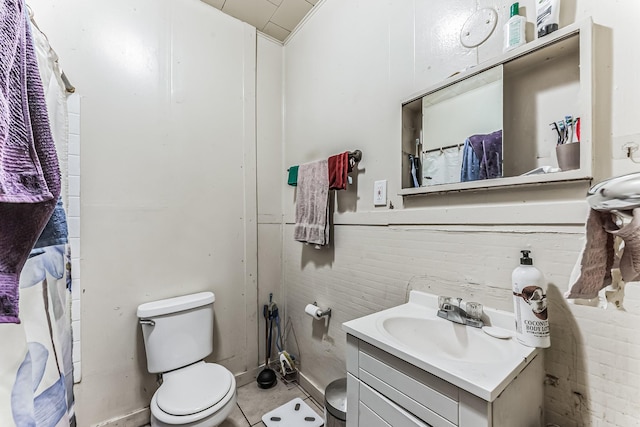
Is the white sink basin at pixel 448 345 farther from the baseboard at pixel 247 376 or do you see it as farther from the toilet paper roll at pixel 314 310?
the baseboard at pixel 247 376

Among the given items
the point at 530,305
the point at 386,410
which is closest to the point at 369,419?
the point at 386,410

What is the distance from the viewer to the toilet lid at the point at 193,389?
3.86 feet

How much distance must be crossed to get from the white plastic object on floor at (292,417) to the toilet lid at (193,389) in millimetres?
433

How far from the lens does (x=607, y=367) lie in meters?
0.73

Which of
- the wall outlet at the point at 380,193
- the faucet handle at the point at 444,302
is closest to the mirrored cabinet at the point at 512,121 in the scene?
the wall outlet at the point at 380,193

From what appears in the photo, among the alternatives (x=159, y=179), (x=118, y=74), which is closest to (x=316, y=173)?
(x=159, y=179)

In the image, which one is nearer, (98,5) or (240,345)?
(98,5)

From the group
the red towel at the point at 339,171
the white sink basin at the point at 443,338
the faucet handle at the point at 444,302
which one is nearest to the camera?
the white sink basin at the point at 443,338

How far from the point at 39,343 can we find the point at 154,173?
1150 millimetres

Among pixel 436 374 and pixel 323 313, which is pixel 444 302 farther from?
pixel 323 313

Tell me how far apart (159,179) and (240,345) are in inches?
48.5

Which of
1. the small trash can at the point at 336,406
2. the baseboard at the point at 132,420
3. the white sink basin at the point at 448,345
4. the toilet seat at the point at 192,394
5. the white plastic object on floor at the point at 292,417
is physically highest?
the white sink basin at the point at 448,345

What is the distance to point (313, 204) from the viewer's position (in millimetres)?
1666

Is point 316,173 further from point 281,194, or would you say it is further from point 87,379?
point 87,379
